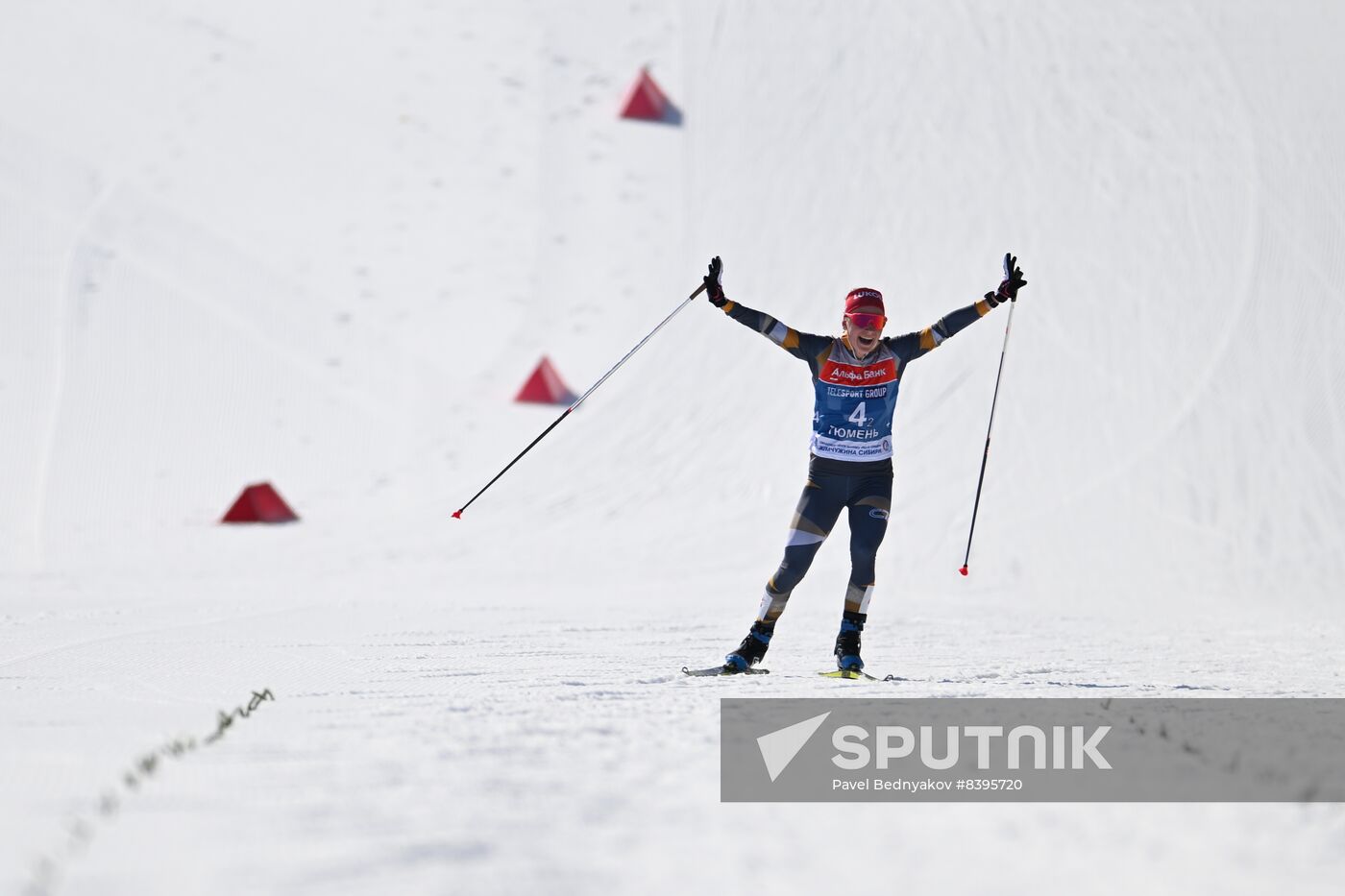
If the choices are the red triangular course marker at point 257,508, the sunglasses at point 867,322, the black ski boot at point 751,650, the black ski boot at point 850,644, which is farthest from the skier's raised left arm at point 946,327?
the red triangular course marker at point 257,508

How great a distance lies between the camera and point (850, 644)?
5.16 m

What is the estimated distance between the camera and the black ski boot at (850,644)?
5066 mm

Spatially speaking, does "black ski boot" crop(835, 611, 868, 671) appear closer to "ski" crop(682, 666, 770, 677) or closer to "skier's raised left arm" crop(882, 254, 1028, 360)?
"ski" crop(682, 666, 770, 677)

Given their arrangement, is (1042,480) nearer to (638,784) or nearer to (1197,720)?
(1197,720)

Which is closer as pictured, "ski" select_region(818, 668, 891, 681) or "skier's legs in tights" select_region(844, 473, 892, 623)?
"ski" select_region(818, 668, 891, 681)

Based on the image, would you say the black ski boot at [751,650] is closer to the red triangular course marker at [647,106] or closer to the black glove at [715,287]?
the black glove at [715,287]

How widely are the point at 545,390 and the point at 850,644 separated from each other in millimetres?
→ 8198

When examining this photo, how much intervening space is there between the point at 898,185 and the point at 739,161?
1.91m

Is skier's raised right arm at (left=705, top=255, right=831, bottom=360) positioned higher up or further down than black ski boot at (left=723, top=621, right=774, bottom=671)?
higher up

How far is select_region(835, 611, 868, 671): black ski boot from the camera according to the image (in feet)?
16.6

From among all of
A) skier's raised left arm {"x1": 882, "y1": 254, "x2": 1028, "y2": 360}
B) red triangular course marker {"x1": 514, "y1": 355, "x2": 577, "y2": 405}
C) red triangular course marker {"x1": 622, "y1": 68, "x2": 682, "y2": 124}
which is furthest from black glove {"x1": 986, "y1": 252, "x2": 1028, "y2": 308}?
red triangular course marker {"x1": 622, "y1": 68, "x2": 682, "y2": 124}

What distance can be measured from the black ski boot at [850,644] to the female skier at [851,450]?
0.02 meters

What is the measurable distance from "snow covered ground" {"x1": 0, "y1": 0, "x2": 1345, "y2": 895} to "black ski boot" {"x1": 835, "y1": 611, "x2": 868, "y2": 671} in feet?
0.87

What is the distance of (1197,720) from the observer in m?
4.02
